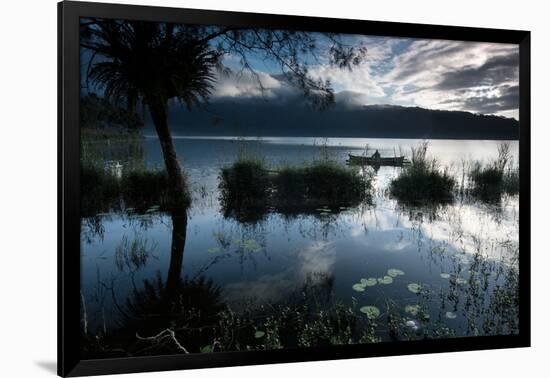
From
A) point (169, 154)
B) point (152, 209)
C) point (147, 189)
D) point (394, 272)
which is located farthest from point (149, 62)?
point (394, 272)

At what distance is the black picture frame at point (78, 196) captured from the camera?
4023 mm

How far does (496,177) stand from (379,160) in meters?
0.94

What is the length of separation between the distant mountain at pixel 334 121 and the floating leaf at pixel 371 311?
1221mm

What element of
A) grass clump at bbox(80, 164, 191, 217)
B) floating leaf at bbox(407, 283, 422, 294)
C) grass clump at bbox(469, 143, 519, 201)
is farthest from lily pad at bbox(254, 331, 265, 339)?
grass clump at bbox(469, 143, 519, 201)

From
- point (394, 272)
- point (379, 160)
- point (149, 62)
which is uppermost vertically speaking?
point (149, 62)

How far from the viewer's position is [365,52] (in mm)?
4625

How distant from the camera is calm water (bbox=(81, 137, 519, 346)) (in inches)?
166

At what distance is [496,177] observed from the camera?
4926 mm

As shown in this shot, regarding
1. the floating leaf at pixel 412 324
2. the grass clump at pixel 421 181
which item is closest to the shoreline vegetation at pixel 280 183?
the grass clump at pixel 421 181

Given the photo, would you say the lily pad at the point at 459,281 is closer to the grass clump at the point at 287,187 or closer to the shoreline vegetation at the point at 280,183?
the shoreline vegetation at the point at 280,183

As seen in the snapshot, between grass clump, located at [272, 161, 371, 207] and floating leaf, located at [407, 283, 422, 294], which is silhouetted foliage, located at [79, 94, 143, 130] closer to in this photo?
grass clump, located at [272, 161, 371, 207]

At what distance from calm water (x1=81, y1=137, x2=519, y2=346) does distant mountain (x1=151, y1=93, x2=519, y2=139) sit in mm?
68

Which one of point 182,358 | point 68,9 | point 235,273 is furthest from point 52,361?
point 68,9

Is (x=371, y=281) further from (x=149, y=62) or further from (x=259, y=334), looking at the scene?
(x=149, y=62)
